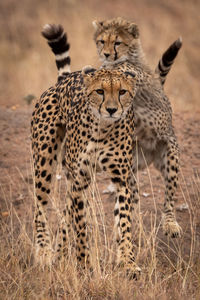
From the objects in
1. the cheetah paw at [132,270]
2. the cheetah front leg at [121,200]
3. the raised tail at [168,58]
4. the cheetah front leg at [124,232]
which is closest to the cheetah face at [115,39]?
the raised tail at [168,58]

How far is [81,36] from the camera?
1065cm

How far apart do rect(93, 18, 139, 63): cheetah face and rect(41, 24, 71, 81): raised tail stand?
0.28m

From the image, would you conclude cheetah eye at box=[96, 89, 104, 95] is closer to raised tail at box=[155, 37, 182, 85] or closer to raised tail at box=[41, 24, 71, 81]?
raised tail at box=[41, 24, 71, 81]

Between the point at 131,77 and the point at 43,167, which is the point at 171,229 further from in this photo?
the point at 131,77

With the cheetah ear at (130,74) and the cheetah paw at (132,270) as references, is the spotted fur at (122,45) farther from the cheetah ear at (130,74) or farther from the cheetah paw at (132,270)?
the cheetah paw at (132,270)

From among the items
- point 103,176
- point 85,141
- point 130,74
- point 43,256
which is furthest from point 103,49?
point 43,256

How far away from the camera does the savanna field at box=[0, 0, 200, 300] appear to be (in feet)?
9.50

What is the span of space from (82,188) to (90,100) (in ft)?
1.74

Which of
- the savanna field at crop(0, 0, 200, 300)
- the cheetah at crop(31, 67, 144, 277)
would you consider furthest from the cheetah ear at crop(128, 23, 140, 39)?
the savanna field at crop(0, 0, 200, 300)

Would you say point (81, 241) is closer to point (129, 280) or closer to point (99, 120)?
point (129, 280)

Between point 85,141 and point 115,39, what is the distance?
3.30 ft

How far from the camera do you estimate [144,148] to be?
3811mm

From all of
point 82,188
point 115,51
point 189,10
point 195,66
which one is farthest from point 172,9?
point 82,188

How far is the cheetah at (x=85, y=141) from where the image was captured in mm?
3098
